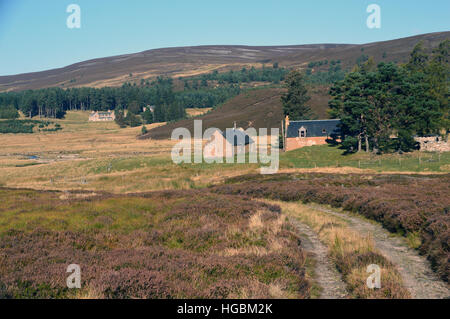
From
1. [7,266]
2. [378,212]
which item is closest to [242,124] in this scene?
[378,212]

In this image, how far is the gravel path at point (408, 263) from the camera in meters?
10.2

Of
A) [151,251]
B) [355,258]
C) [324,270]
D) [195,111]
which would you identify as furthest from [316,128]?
[195,111]

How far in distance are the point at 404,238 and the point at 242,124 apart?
116630mm

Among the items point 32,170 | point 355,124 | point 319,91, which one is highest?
point 319,91

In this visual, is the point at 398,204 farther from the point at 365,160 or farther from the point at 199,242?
the point at 365,160

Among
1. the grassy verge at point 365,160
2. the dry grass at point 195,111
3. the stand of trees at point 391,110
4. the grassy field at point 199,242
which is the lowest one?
the grassy verge at point 365,160

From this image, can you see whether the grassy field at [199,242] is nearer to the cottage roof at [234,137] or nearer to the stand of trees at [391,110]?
the stand of trees at [391,110]

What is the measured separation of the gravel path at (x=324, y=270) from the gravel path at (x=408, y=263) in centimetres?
57

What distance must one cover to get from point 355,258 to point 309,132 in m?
65.3

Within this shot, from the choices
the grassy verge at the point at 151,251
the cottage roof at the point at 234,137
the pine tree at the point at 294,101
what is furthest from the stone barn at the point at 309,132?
the grassy verge at the point at 151,251

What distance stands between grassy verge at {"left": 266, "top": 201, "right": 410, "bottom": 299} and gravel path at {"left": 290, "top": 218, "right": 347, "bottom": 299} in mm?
191
